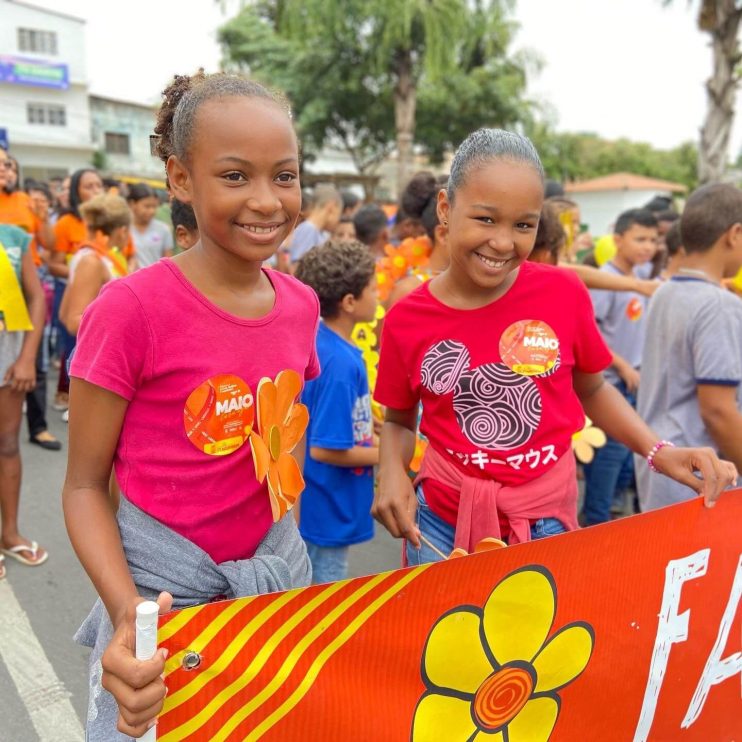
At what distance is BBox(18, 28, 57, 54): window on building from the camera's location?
41.6 meters

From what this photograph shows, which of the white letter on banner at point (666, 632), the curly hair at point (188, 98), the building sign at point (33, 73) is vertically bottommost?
the white letter on banner at point (666, 632)

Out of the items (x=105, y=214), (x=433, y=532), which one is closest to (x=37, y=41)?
(x=105, y=214)

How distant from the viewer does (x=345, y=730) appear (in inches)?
57.8

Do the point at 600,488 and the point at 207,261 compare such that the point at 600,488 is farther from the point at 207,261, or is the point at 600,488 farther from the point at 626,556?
the point at 207,261

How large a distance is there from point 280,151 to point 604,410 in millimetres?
1244

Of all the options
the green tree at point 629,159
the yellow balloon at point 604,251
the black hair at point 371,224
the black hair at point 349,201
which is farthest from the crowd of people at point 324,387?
the green tree at point 629,159

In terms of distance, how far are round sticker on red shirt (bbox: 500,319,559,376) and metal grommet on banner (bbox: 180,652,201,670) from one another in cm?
104

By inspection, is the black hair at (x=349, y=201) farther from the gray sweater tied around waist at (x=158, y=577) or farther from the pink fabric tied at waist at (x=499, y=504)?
the gray sweater tied around waist at (x=158, y=577)

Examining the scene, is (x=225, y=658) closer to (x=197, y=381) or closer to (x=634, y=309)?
(x=197, y=381)

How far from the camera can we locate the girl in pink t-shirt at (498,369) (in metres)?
1.84

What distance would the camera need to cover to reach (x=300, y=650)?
1423mm

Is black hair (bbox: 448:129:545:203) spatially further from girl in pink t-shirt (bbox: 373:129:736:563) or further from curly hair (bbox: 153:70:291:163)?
curly hair (bbox: 153:70:291:163)

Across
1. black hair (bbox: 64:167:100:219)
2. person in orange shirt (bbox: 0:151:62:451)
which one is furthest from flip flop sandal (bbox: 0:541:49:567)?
black hair (bbox: 64:167:100:219)

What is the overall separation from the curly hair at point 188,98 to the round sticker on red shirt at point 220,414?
44 centimetres
